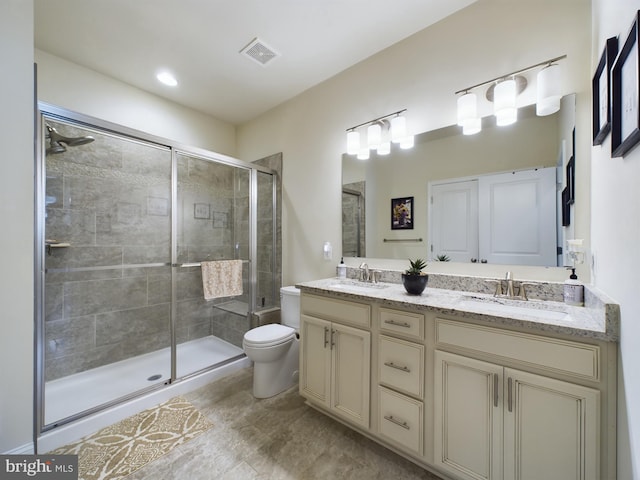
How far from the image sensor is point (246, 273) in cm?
272

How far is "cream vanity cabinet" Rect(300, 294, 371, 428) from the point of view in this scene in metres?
1.52

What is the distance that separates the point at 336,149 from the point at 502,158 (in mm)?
1272

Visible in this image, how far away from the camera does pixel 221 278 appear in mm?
2508

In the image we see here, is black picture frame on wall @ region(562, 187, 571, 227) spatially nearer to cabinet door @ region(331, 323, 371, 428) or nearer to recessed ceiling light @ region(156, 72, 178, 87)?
cabinet door @ region(331, 323, 371, 428)

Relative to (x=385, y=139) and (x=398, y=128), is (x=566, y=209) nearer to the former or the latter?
(x=398, y=128)

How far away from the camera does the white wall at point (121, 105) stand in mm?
2068

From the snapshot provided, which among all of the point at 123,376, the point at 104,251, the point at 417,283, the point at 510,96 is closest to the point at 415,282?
the point at 417,283

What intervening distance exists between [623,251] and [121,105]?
3488 millimetres

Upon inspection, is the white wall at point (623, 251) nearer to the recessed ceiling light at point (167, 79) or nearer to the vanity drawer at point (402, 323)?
the vanity drawer at point (402, 323)

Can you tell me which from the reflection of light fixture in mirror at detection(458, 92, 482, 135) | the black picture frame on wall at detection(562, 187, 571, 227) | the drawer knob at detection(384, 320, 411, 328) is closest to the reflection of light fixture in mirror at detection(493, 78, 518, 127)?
the reflection of light fixture in mirror at detection(458, 92, 482, 135)

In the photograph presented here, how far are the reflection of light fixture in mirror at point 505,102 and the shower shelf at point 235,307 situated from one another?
263cm

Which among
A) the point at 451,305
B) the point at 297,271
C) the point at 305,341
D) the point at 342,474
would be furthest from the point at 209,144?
the point at 342,474

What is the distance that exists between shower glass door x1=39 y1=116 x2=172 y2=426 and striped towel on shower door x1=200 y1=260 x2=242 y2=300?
41 centimetres

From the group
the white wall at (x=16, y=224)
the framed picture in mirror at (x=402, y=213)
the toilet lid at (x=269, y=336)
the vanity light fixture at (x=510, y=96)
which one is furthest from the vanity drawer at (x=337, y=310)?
the white wall at (x=16, y=224)
